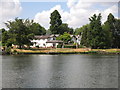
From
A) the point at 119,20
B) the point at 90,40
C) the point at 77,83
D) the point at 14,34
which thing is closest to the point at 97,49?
the point at 90,40

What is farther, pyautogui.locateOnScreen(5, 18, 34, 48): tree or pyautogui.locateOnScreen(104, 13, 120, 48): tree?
pyautogui.locateOnScreen(104, 13, 120, 48): tree

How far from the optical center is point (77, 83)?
27031 mm

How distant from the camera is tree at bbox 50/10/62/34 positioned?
150125 millimetres

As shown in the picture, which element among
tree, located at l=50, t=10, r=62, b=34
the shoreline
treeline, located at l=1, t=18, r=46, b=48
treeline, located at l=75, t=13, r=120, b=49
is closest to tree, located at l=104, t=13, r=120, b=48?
treeline, located at l=75, t=13, r=120, b=49

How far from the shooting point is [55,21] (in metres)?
152

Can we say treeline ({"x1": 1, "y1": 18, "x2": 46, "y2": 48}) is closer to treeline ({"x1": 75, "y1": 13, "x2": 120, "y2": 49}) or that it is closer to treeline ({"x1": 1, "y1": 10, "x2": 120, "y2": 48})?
treeline ({"x1": 1, "y1": 10, "x2": 120, "y2": 48})

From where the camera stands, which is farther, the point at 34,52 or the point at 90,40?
the point at 90,40

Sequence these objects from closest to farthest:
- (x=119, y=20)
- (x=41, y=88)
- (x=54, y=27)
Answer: (x=41, y=88)
(x=119, y=20)
(x=54, y=27)

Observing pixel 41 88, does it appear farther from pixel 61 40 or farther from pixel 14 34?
pixel 61 40

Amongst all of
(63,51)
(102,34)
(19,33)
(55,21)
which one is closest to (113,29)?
(102,34)

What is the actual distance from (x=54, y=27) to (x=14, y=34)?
189 ft

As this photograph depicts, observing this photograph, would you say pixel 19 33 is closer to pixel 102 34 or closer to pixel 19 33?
pixel 19 33

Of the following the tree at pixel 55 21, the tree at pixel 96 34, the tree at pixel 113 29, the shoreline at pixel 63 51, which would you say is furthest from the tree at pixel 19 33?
the tree at pixel 55 21

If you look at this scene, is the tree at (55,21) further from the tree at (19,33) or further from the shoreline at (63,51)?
the shoreline at (63,51)
